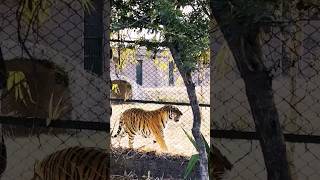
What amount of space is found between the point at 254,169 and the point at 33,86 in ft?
3.97

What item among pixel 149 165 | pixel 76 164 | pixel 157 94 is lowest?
pixel 149 165

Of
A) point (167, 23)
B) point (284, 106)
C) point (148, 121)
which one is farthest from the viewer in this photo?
point (148, 121)

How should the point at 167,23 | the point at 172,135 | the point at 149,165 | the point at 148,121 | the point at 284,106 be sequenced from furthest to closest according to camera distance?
the point at 148,121, the point at 172,135, the point at 149,165, the point at 167,23, the point at 284,106

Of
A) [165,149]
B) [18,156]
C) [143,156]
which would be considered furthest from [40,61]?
[165,149]

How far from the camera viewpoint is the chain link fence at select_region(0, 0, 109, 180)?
281 cm

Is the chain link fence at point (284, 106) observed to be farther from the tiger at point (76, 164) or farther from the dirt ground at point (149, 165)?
the dirt ground at point (149, 165)

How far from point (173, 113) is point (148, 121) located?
520mm

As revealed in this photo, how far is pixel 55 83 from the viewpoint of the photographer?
9.36 ft

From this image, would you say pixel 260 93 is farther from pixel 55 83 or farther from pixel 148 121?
pixel 148 121

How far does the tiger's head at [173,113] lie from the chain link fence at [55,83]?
4.85 metres

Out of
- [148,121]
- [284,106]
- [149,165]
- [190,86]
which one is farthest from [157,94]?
[284,106]

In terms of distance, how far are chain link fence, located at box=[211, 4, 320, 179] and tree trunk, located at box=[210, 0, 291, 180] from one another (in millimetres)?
956

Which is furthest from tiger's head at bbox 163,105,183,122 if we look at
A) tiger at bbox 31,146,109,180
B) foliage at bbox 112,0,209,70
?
tiger at bbox 31,146,109,180

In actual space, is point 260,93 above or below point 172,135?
above
